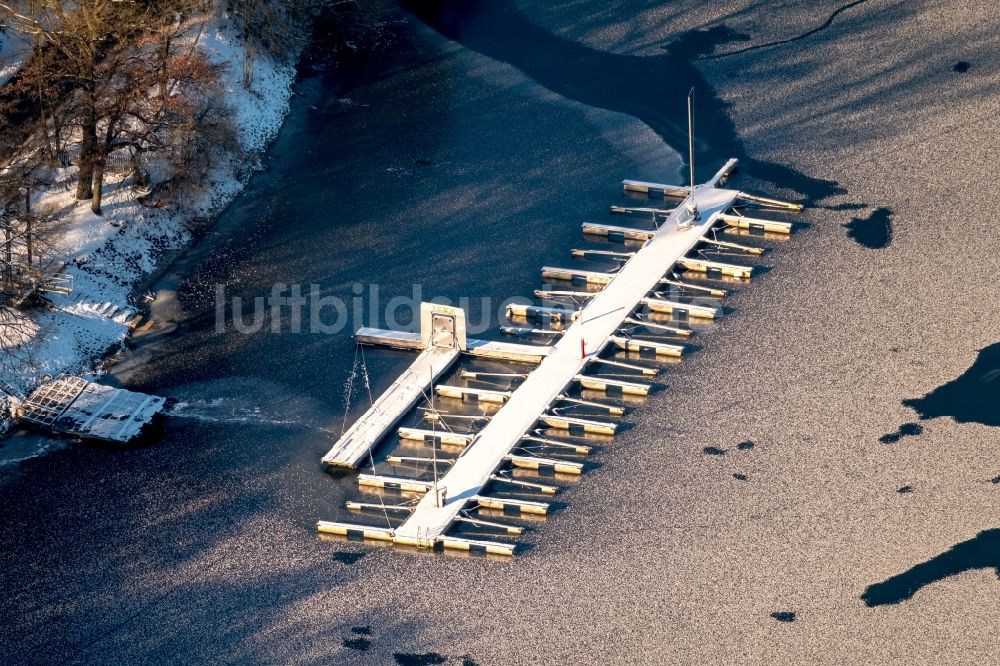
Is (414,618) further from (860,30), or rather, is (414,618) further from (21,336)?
(860,30)

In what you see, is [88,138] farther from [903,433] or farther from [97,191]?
[903,433]

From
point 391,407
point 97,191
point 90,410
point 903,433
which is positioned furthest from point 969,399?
point 97,191

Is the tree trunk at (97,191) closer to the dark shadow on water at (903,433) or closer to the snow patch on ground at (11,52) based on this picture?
the snow patch on ground at (11,52)

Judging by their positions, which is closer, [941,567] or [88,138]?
[941,567]

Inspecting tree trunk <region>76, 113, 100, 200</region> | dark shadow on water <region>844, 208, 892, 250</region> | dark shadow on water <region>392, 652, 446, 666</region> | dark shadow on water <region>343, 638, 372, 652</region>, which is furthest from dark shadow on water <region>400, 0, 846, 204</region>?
dark shadow on water <region>343, 638, 372, 652</region>

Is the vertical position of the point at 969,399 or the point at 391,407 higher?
the point at 969,399

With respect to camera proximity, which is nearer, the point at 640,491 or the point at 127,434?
the point at 640,491

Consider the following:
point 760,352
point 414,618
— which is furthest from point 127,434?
point 760,352
